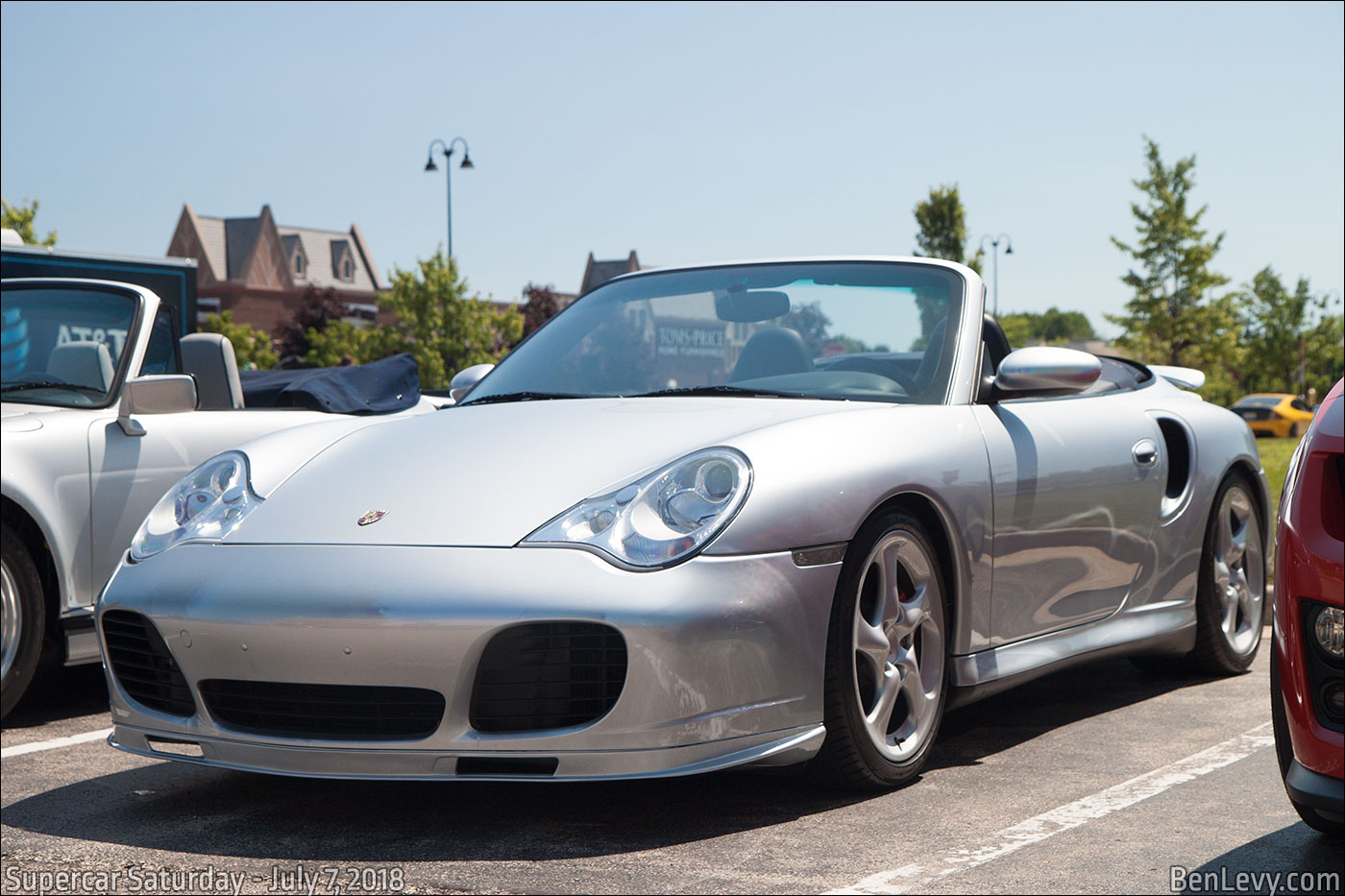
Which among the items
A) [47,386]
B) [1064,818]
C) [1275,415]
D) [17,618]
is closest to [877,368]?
[1064,818]

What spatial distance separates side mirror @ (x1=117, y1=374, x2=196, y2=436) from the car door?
117 inches

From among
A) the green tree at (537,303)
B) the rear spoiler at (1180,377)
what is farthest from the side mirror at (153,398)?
the green tree at (537,303)

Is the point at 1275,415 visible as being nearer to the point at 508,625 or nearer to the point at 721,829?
the point at 721,829

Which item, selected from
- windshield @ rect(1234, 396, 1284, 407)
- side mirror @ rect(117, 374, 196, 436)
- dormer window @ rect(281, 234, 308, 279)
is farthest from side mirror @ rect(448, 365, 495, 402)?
dormer window @ rect(281, 234, 308, 279)

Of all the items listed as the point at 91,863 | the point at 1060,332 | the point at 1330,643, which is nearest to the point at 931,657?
the point at 1330,643

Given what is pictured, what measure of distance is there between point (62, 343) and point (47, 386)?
0.72 feet

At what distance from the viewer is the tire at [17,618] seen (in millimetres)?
4910

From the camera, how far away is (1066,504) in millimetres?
4277

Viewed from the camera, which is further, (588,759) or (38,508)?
(38,508)

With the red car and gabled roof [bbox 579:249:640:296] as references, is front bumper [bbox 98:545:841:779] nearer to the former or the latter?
the red car

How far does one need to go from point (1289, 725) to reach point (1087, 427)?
6.59 ft

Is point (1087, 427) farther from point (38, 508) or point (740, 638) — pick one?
point (38, 508)

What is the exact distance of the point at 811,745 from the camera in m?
3.29

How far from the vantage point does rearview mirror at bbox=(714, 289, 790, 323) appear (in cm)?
453
